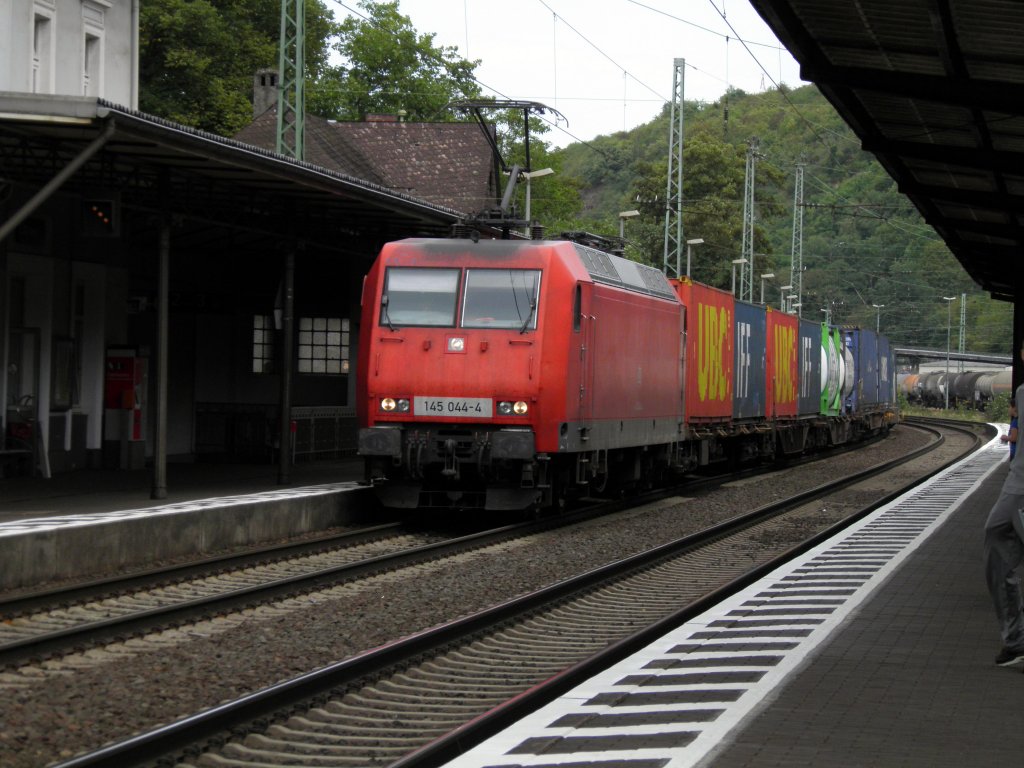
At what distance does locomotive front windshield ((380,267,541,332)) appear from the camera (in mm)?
16969

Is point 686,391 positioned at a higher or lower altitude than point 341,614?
higher

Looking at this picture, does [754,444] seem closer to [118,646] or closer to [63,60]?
[63,60]

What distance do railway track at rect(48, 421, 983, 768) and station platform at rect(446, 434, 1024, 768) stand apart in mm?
393

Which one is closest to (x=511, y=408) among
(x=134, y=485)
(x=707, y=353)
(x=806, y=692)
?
(x=134, y=485)

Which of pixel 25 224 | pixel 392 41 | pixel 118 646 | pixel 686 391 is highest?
pixel 392 41

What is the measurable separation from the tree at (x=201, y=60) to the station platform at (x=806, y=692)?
4412cm

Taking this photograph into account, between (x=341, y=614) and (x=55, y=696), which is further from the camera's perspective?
(x=341, y=614)

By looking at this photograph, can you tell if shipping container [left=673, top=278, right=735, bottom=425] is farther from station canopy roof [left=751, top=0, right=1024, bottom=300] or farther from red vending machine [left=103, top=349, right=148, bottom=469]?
red vending machine [left=103, top=349, right=148, bottom=469]

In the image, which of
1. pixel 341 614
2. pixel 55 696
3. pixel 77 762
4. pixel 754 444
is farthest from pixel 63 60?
pixel 77 762

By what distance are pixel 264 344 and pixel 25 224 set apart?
908 centimetres

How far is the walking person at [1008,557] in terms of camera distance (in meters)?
8.24

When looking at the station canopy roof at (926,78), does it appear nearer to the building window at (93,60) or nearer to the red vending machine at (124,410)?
the red vending machine at (124,410)

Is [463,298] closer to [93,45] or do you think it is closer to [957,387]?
[93,45]

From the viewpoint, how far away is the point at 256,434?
83.9ft
